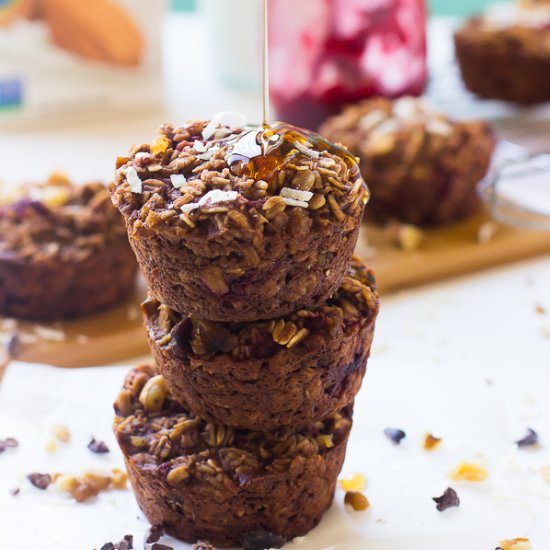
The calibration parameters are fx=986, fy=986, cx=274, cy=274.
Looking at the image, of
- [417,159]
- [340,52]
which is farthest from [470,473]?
[340,52]

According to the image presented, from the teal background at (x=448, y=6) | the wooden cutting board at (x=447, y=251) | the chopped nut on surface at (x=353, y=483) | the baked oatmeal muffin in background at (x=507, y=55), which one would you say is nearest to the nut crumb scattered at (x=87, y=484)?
the chopped nut on surface at (x=353, y=483)

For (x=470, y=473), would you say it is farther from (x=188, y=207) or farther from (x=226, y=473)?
(x=188, y=207)

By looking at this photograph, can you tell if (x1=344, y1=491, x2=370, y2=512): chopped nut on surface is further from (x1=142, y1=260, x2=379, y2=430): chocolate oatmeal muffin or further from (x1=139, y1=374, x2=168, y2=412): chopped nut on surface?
(x1=139, y1=374, x2=168, y2=412): chopped nut on surface

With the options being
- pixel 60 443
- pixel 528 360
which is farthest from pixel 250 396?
pixel 528 360

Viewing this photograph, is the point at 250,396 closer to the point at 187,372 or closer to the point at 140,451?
the point at 187,372

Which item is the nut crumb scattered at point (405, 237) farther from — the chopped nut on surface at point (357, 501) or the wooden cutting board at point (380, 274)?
the chopped nut on surface at point (357, 501)

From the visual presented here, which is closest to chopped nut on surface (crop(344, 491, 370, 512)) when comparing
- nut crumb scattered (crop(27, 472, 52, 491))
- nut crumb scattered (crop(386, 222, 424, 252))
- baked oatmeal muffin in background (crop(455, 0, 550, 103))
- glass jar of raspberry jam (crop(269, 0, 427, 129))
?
nut crumb scattered (crop(27, 472, 52, 491))
